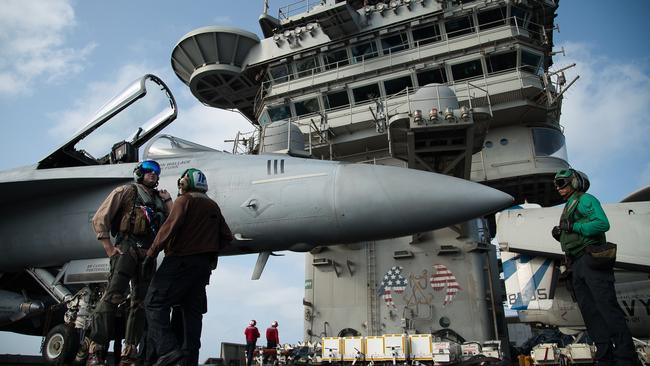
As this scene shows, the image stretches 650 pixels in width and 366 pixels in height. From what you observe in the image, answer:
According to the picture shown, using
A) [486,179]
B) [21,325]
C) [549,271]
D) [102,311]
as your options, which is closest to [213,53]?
[486,179]

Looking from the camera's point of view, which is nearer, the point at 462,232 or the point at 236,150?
the point at 462,232

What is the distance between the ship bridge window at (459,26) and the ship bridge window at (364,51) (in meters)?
2.88

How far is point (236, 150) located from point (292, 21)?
22.6ft

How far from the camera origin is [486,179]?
1584cm

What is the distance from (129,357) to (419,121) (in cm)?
993

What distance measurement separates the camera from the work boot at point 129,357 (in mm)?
4043

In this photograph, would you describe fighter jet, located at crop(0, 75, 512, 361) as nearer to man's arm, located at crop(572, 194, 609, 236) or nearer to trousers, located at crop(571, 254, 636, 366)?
man's arm, located at crop(572, 194, 609, 236)

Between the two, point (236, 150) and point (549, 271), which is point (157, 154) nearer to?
point (549, 271)

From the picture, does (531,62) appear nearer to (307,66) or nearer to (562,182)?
(307,66)

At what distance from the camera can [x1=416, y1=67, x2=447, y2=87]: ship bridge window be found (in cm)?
1692

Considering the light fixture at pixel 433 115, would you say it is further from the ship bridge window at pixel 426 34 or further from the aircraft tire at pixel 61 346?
the aircraft tire at pixel 61 346

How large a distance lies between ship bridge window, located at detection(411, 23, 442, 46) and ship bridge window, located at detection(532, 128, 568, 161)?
508cm

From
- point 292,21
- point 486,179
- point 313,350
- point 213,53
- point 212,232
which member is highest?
point 292,21

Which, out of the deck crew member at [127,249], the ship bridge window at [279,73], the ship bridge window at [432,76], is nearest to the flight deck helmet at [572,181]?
the deck crew member at [127,249]
